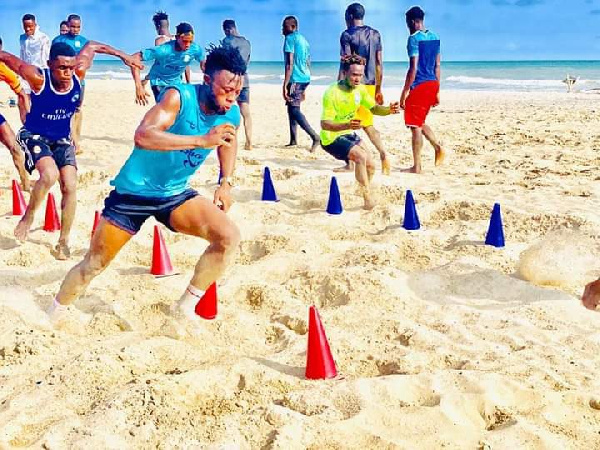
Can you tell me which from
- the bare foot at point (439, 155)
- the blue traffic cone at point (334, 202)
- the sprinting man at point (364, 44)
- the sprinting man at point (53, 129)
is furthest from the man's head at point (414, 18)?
the sprinting man at point (53, 129)

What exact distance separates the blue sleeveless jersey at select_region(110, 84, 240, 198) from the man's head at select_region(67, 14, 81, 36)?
272 inches

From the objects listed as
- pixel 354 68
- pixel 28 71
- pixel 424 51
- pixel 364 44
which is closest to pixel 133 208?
pixel 28 71

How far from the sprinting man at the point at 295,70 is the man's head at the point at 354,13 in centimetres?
136

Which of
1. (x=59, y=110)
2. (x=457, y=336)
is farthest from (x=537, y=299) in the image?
(x=59, y=110)

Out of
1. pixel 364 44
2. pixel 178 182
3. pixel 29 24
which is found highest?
pixel 29 24

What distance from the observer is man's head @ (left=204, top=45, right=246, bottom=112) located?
165 inches

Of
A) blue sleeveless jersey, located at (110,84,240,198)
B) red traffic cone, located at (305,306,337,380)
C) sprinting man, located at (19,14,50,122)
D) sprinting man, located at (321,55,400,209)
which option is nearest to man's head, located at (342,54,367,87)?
sprinting man, located at (321,55,400,209)

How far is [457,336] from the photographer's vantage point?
173 inches

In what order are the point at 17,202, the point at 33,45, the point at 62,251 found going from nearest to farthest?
the point at 62,251 < the point at 17,202 < the point at 33,45

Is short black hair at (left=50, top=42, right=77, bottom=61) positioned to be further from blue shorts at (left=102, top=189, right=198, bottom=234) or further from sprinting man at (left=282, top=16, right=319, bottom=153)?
sprinting man at (left=282, top=16, right=319, bottom=153)

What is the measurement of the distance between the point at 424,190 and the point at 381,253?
2444 mm

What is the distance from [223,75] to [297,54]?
6.99m

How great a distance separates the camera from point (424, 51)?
9070mm

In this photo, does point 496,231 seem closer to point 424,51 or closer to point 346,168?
point 346,168
